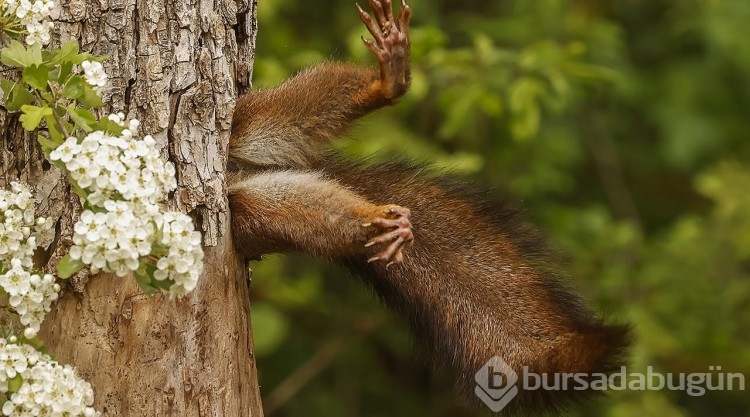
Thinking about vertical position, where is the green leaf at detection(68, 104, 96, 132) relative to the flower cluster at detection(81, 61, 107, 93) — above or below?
below

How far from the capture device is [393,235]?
2824 millimetres

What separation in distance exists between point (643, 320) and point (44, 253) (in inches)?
146

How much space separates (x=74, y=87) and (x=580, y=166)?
4788 mm

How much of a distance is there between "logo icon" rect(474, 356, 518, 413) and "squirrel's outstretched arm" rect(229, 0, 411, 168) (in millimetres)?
844

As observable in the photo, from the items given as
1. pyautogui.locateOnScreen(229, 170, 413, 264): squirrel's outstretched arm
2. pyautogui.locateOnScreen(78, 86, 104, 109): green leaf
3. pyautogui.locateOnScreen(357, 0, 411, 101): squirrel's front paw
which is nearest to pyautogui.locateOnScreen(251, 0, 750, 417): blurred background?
pyautogui.locateOnScreen(357, 0, 411, 101): squirrel's front paw

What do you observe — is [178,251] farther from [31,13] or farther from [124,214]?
[31,13]

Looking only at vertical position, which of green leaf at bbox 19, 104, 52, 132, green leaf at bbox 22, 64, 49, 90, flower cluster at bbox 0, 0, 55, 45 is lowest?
green leaf at bbox 19, 104, 52, 132

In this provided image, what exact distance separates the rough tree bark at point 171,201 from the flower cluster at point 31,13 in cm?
17

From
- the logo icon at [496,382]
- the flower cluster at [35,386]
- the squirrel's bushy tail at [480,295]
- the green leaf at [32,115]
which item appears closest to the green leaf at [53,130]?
the green leaf at [32,115]

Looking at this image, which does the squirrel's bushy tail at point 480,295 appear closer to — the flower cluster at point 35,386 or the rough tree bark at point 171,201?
the rough tree bark at point 171,201

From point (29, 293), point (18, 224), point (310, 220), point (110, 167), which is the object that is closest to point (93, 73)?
point (110, 167)

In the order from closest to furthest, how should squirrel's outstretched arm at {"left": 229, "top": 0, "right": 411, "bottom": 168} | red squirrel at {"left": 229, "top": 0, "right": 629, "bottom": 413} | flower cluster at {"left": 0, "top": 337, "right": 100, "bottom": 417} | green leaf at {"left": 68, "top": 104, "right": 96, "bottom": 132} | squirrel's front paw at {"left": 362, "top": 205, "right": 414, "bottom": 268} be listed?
green leaf at {"left": 68, "top": 104, "right": 96, "bottom": 132}
flower cluster at {"left": 0, "top": 337, "right": 100, "bottom": 417}
squirrel's front paw at {"left": 362, "top": 205, "right": 414, "bottom": 268}
red squirrel at {"left": 229, "top": 0, "right": 629, "bottom": 413}
squirrel's outstretched arm at {"left": 229, "top": 0, "right": 411, "bottom": 168}

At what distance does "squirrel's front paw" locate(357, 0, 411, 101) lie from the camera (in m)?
3.17

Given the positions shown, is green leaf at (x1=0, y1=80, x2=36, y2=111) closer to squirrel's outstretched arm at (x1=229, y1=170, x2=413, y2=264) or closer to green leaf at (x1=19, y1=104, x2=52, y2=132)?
green leaf at (x1=19, y1=104, x2=52, y2=132)
